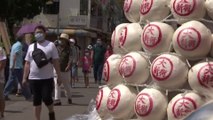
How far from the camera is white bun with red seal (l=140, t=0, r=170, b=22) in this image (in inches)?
229

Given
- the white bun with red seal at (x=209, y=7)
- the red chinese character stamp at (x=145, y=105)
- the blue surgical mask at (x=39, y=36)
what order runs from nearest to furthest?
the white bun with red seal at (x=209, y=7) < the red chinese character stamp at (x=145, y=105) < the blue surgical mask at (x=39, y=36)

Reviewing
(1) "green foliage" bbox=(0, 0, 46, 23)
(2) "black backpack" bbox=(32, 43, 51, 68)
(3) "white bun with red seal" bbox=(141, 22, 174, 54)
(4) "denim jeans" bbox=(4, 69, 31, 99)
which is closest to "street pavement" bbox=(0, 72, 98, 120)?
(4) "denim jeans" bbox=(4, 69, 31, 99)

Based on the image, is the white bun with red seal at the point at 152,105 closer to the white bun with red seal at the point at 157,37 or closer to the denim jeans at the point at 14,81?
the white bun with red seal at the point at 157,37

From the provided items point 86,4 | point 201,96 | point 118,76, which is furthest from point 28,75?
point 86,4

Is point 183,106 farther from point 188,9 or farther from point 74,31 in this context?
point 74,31

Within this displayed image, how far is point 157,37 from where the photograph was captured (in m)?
5.66

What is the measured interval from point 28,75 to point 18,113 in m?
2.87

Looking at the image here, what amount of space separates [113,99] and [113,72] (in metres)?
0.33

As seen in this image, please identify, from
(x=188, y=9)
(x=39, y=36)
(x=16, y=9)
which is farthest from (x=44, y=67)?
(x=16, y=9)

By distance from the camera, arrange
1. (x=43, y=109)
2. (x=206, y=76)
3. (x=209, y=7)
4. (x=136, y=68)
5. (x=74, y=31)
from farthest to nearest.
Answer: (x=74, y=31) < (x=43, y=109) < (x=136, y=68) < (x=209, y=7) < (x=206, y=76)

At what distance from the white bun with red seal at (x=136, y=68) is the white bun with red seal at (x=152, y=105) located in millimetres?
216

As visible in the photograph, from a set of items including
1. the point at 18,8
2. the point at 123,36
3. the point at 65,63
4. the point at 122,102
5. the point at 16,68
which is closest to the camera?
the point at 122,102

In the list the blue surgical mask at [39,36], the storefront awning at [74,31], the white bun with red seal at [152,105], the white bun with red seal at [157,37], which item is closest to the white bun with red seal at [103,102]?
the white bun with red seal at [152,105]

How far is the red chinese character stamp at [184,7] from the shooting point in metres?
5.54
